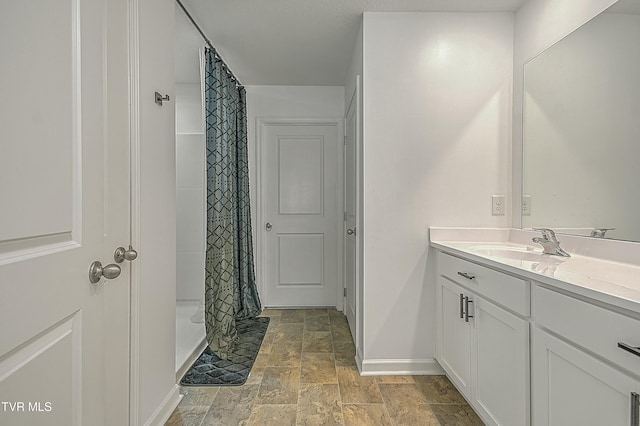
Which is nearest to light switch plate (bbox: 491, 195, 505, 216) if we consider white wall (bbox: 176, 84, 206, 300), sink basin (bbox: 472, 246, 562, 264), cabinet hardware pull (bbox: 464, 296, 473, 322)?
sink basin (bbox: 472, 246, 562, 264)

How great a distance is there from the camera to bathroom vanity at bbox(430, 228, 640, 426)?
1.02 m

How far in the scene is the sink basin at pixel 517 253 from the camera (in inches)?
73.8

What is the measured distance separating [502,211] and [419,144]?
2.31 ft

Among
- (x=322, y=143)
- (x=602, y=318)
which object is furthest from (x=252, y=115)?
(x=602, y=318)

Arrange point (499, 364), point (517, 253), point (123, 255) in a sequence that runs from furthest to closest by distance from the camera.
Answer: point (517, 253)
point (499, 364)
point (123, 255)

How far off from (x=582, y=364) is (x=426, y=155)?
161 centimetres

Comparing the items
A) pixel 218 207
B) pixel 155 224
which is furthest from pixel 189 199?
pixel 155 224

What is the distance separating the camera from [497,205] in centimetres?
252

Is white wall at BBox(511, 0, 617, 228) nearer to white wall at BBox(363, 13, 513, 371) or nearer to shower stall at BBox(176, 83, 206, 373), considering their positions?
white wall at BBox(363, 13, 513, 371)

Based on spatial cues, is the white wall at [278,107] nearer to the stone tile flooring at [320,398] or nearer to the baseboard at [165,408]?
the stone tile flooring at [320,398]

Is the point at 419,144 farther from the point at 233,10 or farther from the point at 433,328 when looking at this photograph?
the point at 233,10

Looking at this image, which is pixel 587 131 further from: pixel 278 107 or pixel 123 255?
pixel 278 107

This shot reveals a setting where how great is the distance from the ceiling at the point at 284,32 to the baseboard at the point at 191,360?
2.23 meters

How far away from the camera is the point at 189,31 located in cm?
264
